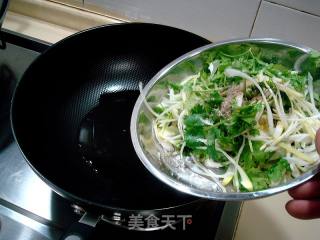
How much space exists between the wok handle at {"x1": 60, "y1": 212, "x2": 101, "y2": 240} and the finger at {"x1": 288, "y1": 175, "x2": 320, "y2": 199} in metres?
0.29

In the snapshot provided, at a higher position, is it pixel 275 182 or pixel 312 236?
pixel 275 182

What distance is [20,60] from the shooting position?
0.85 meters

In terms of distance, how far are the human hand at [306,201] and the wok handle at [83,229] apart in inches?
11.5

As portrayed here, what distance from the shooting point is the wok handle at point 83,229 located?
48cm

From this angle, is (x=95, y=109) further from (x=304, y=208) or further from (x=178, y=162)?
(x=304, y=208)

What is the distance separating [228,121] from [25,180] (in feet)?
1.24

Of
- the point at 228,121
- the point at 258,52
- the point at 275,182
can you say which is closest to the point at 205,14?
the point at 258,52

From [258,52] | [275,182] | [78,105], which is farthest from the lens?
[78,105]

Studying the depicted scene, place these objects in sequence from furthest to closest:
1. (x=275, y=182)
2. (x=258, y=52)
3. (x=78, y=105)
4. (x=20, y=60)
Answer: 1. (x=20, y=60)
2. (x=78, y=105)
3. (x=258, y=52)
4. (x=275, y=182)

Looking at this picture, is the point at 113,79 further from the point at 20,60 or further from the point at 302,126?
the point at 302,126

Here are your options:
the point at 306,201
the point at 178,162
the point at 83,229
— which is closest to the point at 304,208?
the point at 306,201

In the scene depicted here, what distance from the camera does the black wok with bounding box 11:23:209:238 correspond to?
61cm

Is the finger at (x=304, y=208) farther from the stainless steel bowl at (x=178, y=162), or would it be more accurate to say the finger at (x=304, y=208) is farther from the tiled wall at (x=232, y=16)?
the tiled wall at (x=232, y=16)

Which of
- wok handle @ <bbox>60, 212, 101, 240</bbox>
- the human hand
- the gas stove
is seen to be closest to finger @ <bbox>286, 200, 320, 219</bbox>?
the human hand
